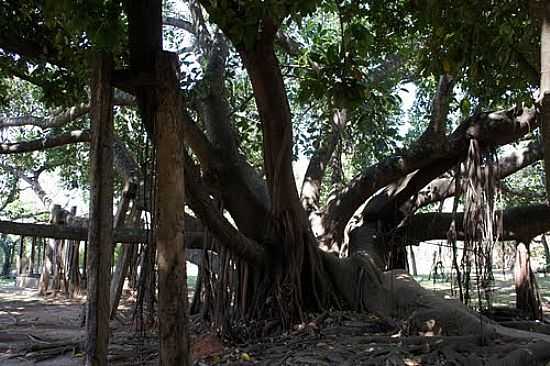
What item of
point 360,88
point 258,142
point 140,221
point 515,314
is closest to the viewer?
point 360,88

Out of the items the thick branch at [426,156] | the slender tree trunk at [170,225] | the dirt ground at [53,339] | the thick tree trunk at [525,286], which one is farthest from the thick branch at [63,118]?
the thick tree trunk at [525,286]

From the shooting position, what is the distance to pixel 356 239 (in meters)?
6.68

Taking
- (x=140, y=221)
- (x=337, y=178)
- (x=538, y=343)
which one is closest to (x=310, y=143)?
(x=337, y=178)

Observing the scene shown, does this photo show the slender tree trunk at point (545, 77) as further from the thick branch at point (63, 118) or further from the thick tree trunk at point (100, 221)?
the thick branch at point (63, 118)

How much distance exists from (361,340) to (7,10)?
3770 millimetres

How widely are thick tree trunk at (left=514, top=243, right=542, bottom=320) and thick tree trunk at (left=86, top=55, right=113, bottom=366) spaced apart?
5.63m

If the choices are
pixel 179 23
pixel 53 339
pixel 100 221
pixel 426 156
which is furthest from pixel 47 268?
pixel 100 221

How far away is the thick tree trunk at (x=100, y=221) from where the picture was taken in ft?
9.48

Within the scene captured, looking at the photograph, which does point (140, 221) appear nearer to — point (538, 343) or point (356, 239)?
point (356, 239)

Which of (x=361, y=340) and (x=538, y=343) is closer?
(x=538, y=343)

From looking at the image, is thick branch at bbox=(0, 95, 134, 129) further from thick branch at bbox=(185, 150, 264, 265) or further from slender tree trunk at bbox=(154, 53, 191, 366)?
slender tree trunk at bbox=(154, 53, 191, 366)

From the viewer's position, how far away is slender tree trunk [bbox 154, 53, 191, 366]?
2.81 m

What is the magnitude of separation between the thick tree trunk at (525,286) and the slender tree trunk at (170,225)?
5401mm

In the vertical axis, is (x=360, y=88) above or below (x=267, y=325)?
above
